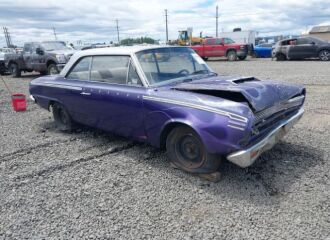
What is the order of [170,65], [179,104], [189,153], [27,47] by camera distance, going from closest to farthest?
1. [179,104]
2. [189,153]
3. [170,65]
4. [27,47]

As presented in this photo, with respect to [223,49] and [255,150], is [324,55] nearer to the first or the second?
[223,49]

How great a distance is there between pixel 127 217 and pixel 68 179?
1.22 m

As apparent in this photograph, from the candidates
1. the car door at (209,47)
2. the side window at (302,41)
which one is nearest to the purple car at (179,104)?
the side window at (302,41)

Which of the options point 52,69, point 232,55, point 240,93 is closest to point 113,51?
point 240,93

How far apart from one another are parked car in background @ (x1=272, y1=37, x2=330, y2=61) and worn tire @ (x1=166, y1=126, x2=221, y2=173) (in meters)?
17.8

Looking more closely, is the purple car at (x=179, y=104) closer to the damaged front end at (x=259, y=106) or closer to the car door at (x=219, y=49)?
the damaged front end at (x=259, y=106)

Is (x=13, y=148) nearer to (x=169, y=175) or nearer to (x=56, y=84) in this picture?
(x=56, y=84)

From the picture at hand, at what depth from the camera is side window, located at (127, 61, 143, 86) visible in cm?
410

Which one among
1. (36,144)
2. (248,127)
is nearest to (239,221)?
(248,127)

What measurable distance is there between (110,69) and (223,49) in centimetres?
1914

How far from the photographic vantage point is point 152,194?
338cm

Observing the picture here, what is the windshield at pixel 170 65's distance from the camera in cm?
414

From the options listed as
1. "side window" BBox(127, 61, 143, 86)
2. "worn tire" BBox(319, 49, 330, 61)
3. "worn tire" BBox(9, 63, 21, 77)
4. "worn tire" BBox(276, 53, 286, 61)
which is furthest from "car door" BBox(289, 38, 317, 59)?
"side window" BBox(127, 61, 143, 86)

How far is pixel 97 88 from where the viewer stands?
455 cm
